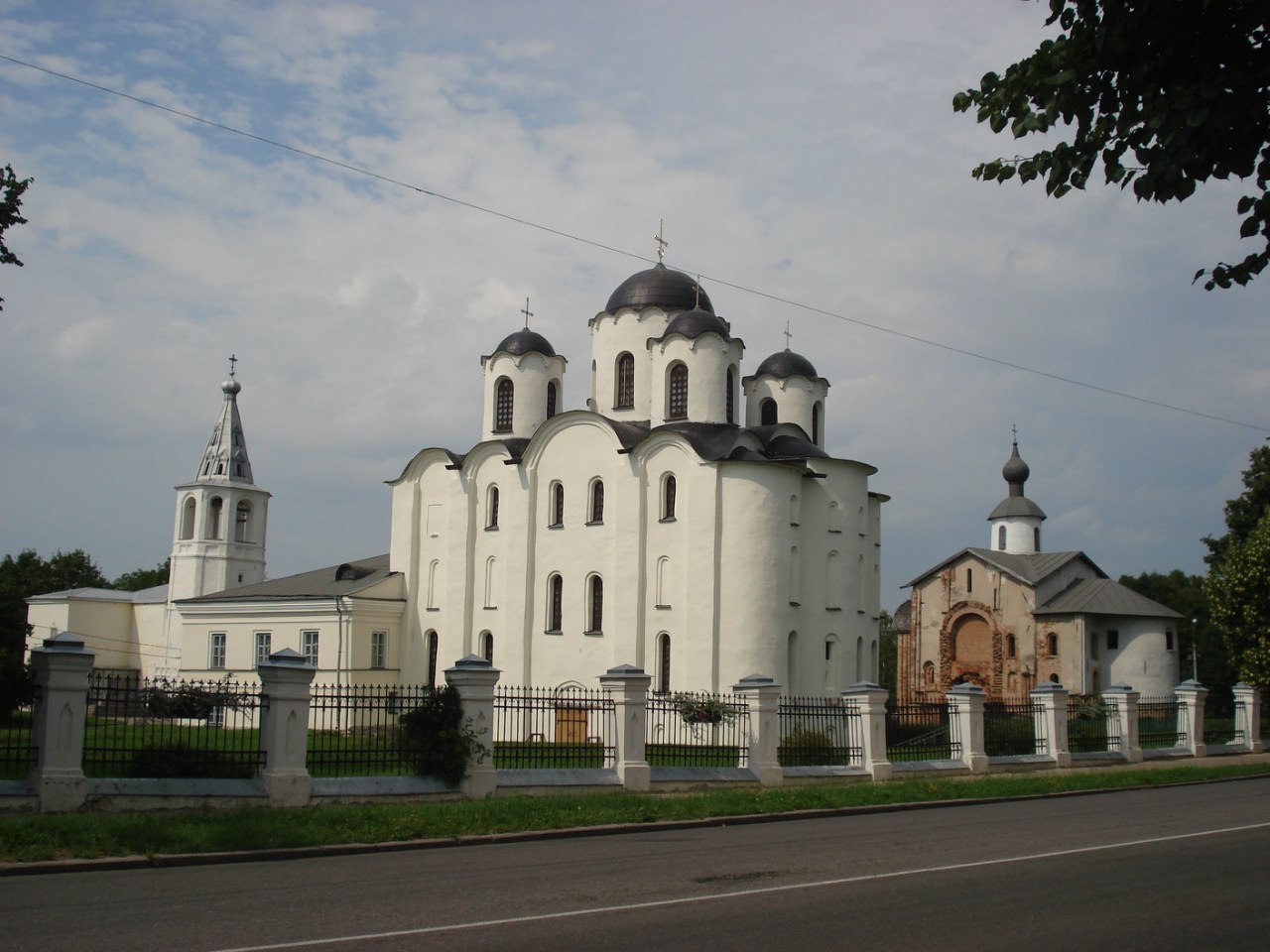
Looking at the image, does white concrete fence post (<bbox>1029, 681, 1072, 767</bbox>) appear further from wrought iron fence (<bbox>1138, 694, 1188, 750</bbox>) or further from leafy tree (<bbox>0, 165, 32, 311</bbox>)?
leafy tree (<bbox>0, 165, 32, 311</bbox>)

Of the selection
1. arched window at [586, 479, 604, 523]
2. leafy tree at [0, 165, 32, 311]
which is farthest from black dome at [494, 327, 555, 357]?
leafy tree at [0, 165, 32, 311]

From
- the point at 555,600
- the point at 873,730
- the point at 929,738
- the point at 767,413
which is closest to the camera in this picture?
the point at 873,730

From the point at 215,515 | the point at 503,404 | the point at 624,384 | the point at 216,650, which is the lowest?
the point at 216,650

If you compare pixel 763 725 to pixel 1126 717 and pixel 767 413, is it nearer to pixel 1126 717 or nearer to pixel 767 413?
pixel 1126 717

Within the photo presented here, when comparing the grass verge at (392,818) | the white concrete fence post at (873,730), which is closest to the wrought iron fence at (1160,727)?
the grass verge at (392,818)

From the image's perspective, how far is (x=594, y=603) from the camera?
112 ft

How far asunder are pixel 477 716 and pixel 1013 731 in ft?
39.9

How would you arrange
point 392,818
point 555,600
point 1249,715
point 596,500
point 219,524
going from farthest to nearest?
point 219,524
point 555,600
point 596,500
point 1249,715
point 392,818

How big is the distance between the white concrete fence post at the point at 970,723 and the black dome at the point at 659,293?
1899cm

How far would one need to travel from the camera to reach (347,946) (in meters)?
6.82

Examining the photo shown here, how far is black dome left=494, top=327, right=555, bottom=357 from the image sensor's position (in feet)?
129

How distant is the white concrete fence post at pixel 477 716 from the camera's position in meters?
14.8

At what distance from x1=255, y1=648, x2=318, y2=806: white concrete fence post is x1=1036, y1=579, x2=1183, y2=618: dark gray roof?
43.2 meters

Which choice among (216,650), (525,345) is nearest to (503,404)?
(525,345)
